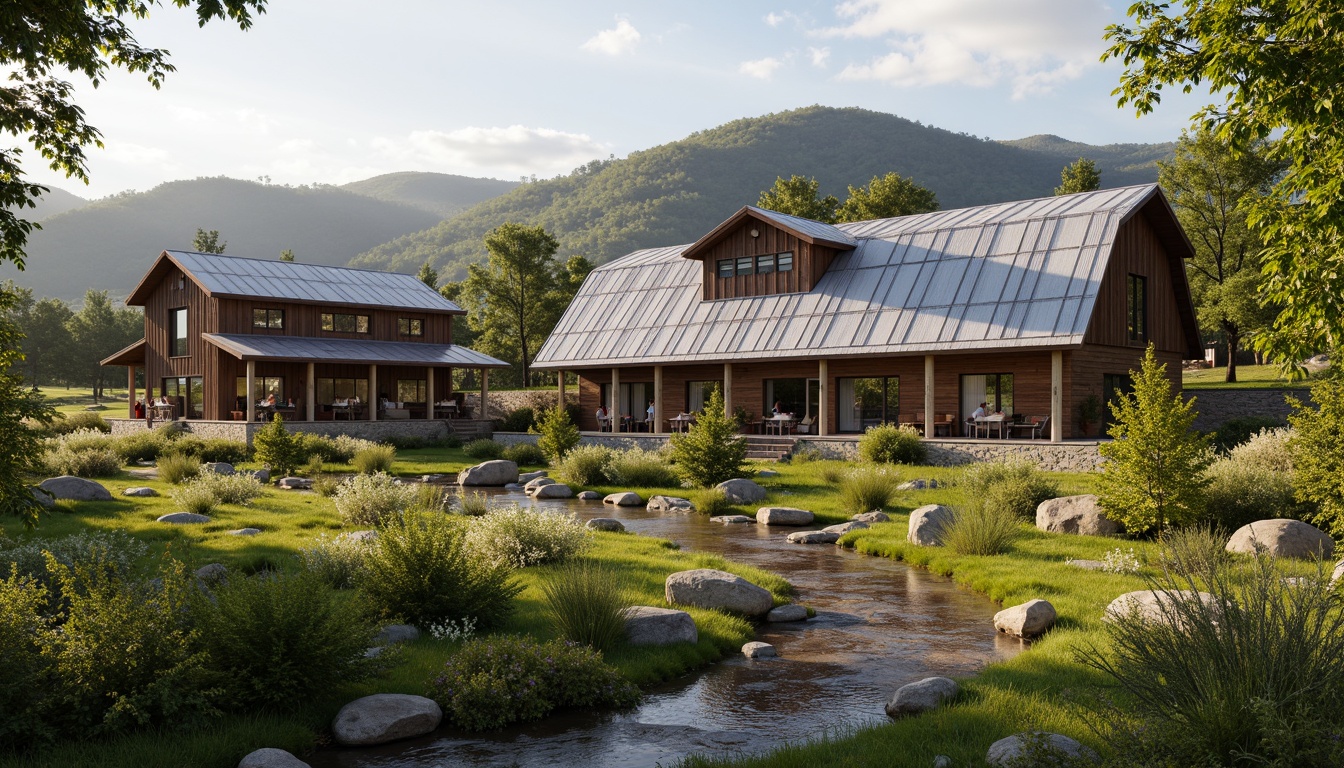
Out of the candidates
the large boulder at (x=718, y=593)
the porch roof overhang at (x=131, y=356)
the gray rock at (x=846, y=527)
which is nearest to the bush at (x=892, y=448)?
the gray rock at (x=846, y=527)

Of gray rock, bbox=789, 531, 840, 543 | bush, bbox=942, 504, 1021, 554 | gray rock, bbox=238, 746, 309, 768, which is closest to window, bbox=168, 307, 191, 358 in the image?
gray rock, bbox=789, 531, 840, 543

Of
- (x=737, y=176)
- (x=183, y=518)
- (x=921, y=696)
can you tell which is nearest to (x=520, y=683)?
(x=921, y=696)

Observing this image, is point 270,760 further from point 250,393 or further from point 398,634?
point 250,393

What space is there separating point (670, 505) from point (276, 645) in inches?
528

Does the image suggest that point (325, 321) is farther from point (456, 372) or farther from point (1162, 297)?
point (1162, 297)

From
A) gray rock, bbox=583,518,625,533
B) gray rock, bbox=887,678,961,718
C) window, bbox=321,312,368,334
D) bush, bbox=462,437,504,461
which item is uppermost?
window, bbox=321,312,368,334

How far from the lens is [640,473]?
23.7m

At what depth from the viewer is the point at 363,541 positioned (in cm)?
1111

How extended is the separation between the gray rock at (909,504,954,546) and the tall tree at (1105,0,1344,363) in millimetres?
5658

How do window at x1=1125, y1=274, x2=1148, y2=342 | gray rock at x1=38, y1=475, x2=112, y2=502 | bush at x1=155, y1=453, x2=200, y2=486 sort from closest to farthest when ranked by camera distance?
gray rock at x1=38, y1=475, x2=112, y2=502 < bush at x1=155, y1=453, x2=200, y2=486 < window at x1=1125, y1=274, x2=1148, y2=342

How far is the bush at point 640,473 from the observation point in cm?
2357

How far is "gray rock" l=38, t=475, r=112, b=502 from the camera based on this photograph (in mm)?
17062

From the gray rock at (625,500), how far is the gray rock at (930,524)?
24.8 ft

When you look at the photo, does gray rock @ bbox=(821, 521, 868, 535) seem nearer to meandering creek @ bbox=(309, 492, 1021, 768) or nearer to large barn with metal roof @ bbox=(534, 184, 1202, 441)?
meandering creek @ bbox=(309, 492, 1021, 768)
